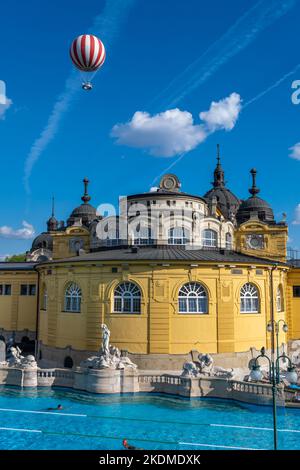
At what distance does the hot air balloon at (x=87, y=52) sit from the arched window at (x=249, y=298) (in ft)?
60.6

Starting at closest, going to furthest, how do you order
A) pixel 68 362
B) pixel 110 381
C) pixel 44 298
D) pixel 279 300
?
pixel 110 381 → pixel 68 362 → pixel 279 300 → pixel 44 298

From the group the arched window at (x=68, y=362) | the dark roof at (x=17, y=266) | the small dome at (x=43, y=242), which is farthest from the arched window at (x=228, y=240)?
the small dome at (x=43, y=242)

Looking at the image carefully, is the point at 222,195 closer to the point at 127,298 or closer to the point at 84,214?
the point at 84,214

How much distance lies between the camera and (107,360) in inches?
1035

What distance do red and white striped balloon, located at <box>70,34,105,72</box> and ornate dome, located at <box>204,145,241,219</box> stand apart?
32042 mm

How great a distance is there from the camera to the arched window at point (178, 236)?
35812 mm

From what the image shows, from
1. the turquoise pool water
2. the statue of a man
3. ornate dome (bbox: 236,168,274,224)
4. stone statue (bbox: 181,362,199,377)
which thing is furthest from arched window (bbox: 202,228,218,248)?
the turquoise pool water

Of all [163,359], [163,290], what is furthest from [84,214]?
[163,359]

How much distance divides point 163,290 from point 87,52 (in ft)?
54.4

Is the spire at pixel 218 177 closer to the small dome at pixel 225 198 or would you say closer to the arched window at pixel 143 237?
the small dome at pixel 225 198

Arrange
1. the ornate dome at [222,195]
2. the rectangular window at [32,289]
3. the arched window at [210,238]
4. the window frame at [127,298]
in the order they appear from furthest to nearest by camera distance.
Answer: the ornate dome at [222,195] → the rectangular window at [32,289] → the arched window at [210,238] → the window frame at [127,298]

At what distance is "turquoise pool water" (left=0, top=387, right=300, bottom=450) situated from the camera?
18562 mm

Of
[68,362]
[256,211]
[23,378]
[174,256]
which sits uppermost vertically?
[256,211]
